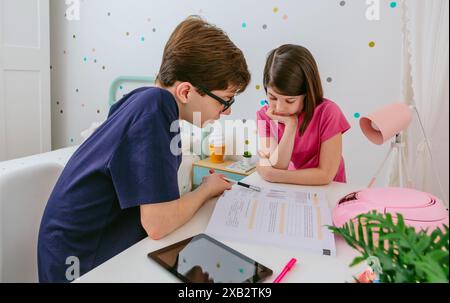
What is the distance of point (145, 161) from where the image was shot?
0.79m

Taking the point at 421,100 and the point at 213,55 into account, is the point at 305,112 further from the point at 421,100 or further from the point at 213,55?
the point at 213,55

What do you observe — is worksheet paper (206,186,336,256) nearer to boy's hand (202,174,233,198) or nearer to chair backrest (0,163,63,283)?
boy's hand (202,174,233,198)

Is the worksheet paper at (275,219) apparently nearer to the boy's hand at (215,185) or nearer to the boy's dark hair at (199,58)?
the boy's hand at (215,185)

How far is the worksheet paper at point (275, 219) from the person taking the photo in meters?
0.82

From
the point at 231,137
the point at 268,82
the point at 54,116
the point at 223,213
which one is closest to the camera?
the point at 223,213

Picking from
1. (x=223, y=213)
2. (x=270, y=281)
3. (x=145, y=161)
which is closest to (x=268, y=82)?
(x=223, y=213)

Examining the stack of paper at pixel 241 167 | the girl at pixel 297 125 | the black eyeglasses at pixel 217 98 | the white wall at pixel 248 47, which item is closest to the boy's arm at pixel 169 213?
the black eyeglasses at pixel 217 98

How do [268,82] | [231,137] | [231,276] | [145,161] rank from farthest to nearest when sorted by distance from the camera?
1. [231,137]
2. [268,82]
3. [145,161]
4. [231,276]

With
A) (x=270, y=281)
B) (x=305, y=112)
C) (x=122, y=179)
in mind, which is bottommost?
(x=270, y=281)

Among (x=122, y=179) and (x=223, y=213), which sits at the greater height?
(x=122, y=179)

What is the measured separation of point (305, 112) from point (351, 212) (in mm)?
738

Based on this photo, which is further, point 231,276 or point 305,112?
point 305,112

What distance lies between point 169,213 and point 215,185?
10.6 inches

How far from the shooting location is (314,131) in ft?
5.06
